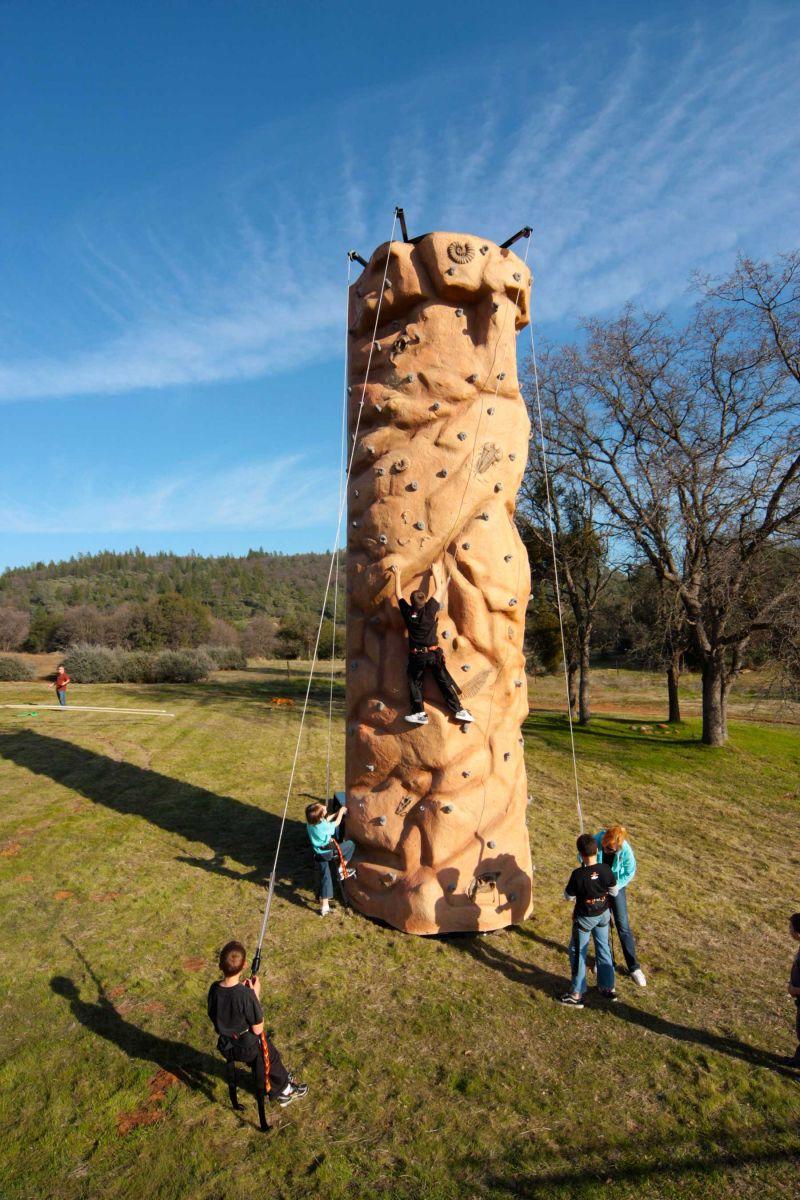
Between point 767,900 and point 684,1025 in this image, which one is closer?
point 684,1025

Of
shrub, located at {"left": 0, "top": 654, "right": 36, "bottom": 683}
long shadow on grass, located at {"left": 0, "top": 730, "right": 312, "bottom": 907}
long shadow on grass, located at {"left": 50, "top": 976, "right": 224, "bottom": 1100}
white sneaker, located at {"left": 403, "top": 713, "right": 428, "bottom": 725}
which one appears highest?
white sneaker, located at {"left": 403, "top": 713, "right": 428, "bottom": 725}

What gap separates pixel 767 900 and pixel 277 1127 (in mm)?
7064

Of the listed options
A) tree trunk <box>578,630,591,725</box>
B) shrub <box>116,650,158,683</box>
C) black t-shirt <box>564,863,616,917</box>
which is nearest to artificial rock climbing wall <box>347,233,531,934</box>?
black t-shirt <box>564,863,616,917</box>

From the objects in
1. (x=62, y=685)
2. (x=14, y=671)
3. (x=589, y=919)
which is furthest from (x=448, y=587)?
(x=14, y=671)

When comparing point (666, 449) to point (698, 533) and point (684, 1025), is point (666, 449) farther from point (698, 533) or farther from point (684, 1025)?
point (684, 1025)

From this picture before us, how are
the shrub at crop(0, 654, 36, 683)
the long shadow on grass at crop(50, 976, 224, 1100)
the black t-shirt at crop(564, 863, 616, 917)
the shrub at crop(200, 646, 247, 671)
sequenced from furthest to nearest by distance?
the shrub at crop(200, 646, 247, 671) < the shrub at crop(0, 654, 36, 683) < the black t-shirt at crop(564, 863, 616, 917) < the long shadow on grass at crop(50, 976, 224, 1100)

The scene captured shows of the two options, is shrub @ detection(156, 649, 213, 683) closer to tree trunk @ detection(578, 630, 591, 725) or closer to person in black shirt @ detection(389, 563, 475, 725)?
tree trunk @ detection(578, 630, 591, 725)

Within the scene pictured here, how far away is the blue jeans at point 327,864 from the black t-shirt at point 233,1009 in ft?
9.83

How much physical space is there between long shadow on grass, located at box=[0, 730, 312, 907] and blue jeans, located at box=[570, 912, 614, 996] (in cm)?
332

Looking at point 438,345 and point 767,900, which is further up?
point 438,345

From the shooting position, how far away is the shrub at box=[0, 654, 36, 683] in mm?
28031

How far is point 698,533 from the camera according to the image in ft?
56.3

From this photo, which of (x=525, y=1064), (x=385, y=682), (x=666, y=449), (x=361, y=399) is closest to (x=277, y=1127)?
(x=525, y=1064)

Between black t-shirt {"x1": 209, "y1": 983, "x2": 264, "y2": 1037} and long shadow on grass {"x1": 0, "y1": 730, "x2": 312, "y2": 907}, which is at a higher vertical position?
black t-shirt {"x1": 209, "y1": 983, "x2": 264, "y2": 1037}
